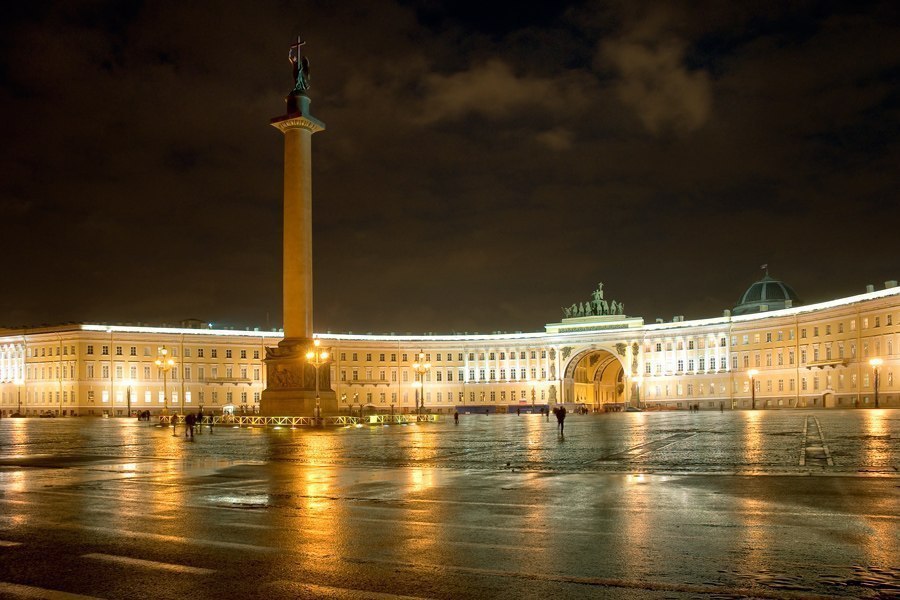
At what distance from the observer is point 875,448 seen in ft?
90.6

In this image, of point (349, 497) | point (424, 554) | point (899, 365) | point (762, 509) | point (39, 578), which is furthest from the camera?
point (899, 365)

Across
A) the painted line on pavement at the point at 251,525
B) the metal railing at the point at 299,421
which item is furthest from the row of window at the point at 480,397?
the painted line on pavement at the point at 251,525

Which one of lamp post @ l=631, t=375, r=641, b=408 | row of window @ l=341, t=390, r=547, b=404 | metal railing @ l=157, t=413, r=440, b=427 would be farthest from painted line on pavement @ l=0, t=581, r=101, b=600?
row of window @ l=341, t=390, r=547, b=404

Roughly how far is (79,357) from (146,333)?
1031 cm

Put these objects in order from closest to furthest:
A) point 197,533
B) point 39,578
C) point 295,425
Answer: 1. point 39,578
2. point 197,533
3. point 295,425

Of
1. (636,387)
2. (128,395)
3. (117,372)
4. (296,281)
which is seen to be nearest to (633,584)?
(296,281)

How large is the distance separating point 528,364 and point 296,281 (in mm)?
108099

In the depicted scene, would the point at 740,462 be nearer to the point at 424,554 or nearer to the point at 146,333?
the point at 424,554

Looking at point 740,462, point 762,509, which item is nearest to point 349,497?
point 762,509

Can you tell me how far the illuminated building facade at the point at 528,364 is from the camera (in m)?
116

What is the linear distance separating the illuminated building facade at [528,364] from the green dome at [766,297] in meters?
0.26

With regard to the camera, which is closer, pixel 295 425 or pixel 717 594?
pixel 717 594

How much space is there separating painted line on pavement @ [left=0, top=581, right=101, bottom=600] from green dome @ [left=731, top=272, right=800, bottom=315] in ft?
504

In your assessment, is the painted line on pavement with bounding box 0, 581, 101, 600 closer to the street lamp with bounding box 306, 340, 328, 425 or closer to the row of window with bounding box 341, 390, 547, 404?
the street lamp with bounding box 306, 340, 328, 425
